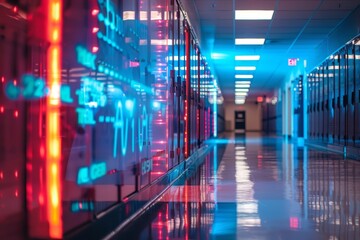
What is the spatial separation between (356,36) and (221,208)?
7.75 meters

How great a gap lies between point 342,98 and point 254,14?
3.15 meters

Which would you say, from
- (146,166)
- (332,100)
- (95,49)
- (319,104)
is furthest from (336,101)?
(95,49)

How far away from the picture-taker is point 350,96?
10.8 meters

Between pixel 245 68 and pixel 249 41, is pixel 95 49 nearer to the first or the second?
pixel 249 41

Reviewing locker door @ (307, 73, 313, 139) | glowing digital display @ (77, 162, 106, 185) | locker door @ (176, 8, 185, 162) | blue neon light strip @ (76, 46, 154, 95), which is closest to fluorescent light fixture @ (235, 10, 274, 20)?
locker door @ (176, 8, 185, 162)

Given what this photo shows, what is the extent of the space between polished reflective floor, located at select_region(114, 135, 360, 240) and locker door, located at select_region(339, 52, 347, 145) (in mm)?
4738

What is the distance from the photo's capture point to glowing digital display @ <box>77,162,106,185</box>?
8.63 ft

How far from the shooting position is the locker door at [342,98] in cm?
1144

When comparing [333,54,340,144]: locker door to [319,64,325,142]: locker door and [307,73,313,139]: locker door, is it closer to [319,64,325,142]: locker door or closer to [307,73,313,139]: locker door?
[319,64,325,142]: locker door

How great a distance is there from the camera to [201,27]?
1275 centimetres

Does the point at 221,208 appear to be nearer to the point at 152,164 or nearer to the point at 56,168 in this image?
the point at 152,164

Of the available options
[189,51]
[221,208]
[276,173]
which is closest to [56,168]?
[221,208]

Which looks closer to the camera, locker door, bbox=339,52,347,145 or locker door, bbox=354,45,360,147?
locker door, bbox=354,45,360,147

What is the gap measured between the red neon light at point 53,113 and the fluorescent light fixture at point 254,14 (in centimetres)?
919
